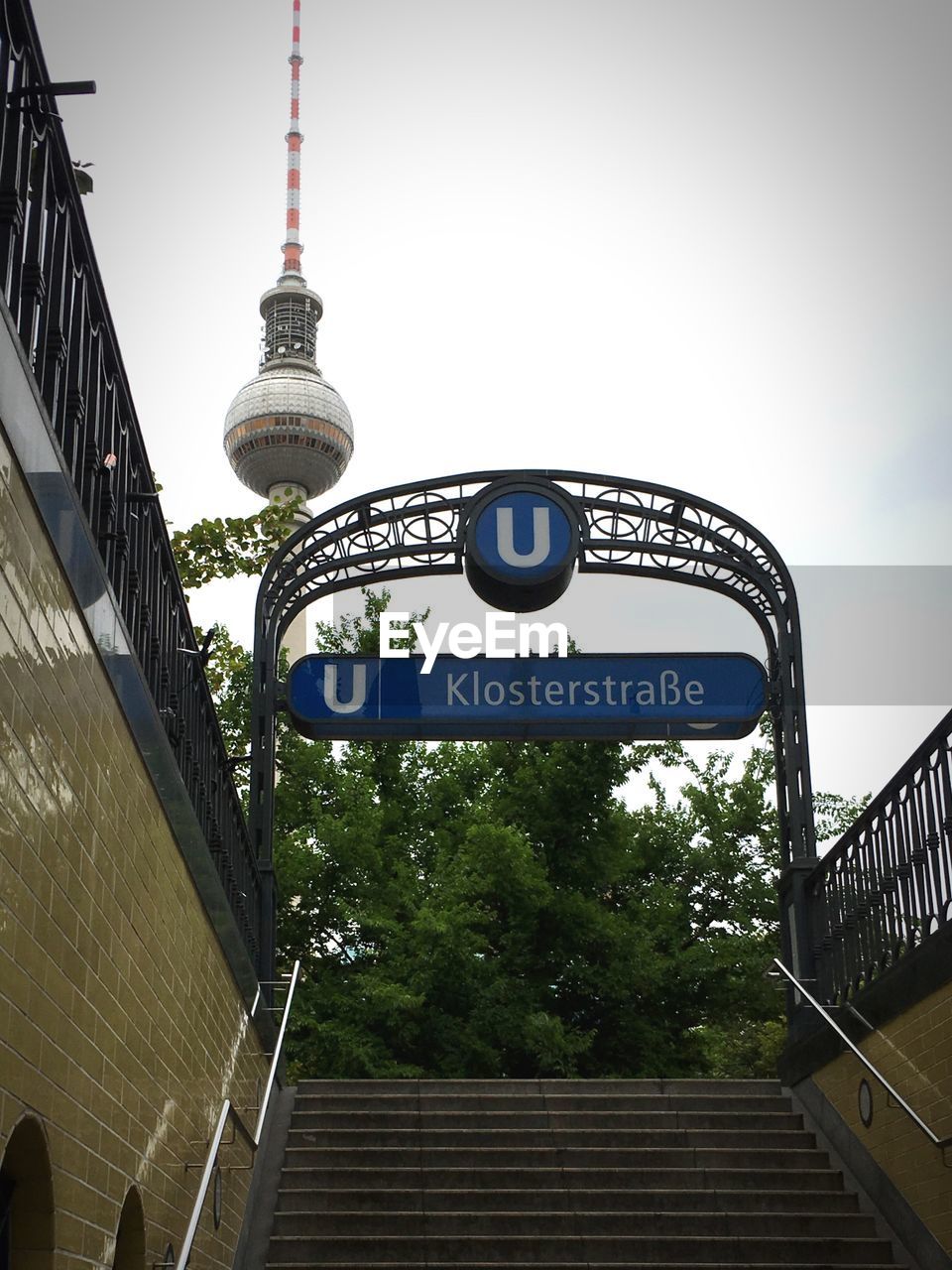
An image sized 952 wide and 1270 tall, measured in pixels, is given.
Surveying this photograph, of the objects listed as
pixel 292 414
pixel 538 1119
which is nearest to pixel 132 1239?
pixel 538 1119

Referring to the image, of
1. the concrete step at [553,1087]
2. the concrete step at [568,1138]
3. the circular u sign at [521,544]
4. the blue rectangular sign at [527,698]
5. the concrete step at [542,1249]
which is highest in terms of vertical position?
the circular u sign at [521,544]

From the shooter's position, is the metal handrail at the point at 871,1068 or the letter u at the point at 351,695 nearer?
the metal handrail at the point at 871,1068

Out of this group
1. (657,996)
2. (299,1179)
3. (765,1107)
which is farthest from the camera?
(657,996)

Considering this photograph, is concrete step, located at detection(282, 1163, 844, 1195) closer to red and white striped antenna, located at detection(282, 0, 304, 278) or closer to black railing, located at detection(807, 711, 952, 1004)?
black railing, located at detection(807, 711, 952, 1004)

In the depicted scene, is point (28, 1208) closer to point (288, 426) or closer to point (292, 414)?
point (288, 426)

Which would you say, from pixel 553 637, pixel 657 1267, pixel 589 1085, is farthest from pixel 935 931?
pixel 553 637

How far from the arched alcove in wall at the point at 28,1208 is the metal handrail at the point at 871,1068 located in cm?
506

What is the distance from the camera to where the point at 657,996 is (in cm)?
2227

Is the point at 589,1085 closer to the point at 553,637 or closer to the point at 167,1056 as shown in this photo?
the point at 553,637

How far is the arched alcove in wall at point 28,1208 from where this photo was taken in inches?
163

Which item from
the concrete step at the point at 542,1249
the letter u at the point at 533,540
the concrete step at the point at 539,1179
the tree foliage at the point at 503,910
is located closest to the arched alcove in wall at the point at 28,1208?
the concrete step at the point at 542,1249

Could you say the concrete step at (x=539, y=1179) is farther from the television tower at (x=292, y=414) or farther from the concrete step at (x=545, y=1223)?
the television tower at (x=292, y=414)

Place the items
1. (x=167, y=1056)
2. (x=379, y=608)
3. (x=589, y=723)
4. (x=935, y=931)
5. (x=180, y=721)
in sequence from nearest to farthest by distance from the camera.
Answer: (x=167, y=1056) < (x=180, y=721) < (x=935, y=931) < (x=589, y=723) < (x=379, y=608)

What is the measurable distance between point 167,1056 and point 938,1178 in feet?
14.3
